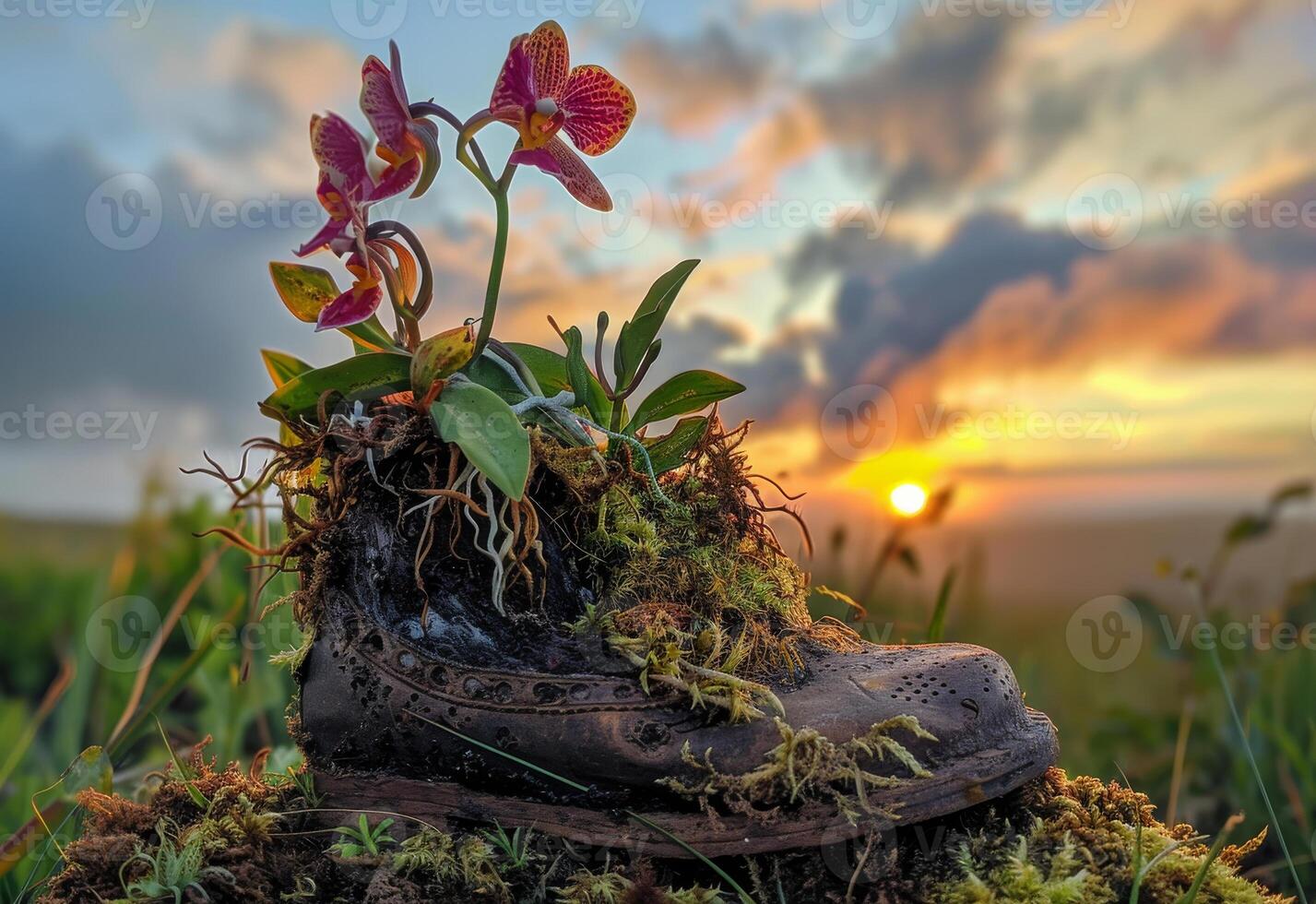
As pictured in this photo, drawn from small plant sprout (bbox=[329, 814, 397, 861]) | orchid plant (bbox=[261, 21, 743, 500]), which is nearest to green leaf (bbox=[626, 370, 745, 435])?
orchid plant (bbox=[261, 21, 743, 500])

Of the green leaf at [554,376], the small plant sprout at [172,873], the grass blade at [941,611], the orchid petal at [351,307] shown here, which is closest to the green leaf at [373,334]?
the orchid petal at [351,307]

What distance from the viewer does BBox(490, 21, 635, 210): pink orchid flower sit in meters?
1.54

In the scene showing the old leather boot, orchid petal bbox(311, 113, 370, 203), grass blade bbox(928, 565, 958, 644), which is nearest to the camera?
the old leather boot

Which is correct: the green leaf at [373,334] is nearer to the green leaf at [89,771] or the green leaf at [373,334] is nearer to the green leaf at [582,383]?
the green leaf at [582,383]

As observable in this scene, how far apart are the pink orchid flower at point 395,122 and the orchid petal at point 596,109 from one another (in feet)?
0.84

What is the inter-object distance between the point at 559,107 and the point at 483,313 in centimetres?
37

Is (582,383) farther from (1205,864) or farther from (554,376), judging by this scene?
(1205,864)

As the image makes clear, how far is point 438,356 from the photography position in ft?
4.98

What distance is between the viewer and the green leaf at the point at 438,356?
1.51 metres

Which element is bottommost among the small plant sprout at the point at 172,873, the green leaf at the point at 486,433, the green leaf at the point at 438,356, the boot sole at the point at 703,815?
the small plant sprout at the point at 172,873

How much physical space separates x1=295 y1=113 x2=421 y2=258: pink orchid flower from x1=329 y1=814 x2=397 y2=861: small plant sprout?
86 cm

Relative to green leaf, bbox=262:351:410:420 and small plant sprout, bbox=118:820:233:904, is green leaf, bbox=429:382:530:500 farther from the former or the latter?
small plant sprout, bbox=118:820:233:904

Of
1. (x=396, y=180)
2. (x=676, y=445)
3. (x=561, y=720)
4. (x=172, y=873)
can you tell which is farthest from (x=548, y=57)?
(x=172, y=873)

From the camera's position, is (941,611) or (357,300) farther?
(941,611)
